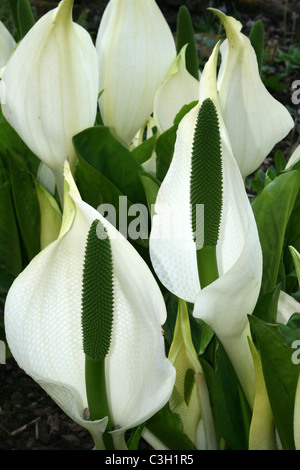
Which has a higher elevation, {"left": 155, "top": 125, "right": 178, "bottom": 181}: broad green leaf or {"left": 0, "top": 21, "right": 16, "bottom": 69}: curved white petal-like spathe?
{"left": 0, "top": 21, "right": 16, "bottom": 69}: curved white petal-like spathe

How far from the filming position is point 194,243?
79 cm

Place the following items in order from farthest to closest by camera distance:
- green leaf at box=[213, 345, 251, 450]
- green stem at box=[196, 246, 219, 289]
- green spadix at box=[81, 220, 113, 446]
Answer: green leaf at box=[213, 345, 251, 450], green stem at box=[196, 246, 219, 289], green spadix at box=[81, 220, 113, 446]

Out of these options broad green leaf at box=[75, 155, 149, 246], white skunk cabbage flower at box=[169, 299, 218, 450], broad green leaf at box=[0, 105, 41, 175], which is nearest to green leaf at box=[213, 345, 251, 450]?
white skunk cabbage flower at box=[169, 299, 218, 450]

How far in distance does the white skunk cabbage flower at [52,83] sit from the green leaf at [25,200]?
1.9 inches

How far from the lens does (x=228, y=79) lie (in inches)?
36.9

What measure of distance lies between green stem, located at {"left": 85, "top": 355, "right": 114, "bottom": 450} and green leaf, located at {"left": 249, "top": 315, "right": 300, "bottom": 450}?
17cm

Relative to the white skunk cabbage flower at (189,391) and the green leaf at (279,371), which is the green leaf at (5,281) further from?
the green leaf at (279,371)

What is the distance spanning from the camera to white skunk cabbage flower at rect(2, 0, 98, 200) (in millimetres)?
896

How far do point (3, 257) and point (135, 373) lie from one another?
41 centimetres

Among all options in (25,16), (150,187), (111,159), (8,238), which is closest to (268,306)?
(150,187)

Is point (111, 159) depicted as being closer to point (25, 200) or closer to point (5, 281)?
point (25, 200)

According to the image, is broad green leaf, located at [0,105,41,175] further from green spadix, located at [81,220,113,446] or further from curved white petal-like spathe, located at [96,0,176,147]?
green spadix, located at [81,220,113,446]
